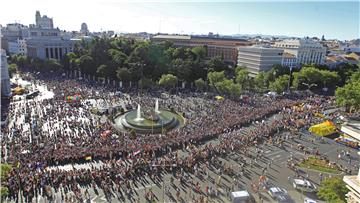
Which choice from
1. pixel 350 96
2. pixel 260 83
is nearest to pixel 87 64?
pixel 260 83

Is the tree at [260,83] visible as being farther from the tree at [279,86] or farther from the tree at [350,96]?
the tree at [350,96]

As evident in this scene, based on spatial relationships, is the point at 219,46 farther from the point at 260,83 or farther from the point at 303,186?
the point at 303,186

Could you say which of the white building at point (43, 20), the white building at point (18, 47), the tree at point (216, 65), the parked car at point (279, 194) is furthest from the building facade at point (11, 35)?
the parked car at point (279, 194)

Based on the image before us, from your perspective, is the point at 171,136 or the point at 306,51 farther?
the point at 306,51

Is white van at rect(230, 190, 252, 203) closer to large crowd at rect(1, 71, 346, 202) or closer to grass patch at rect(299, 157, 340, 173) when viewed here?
large crowd at rect(1, 71, 346, 202)

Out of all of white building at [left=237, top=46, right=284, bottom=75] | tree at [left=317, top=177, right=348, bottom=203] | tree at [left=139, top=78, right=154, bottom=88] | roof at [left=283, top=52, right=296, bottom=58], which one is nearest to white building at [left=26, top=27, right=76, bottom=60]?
tree at [left=139, top=78, right=154, bottom=88]

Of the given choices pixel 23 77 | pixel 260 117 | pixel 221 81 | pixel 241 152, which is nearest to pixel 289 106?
pixel 260 117
